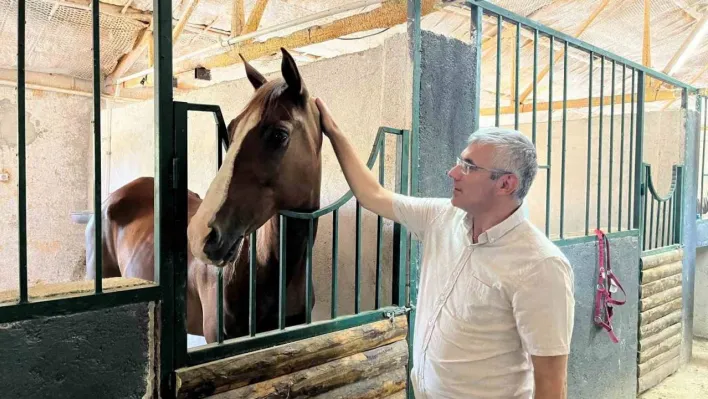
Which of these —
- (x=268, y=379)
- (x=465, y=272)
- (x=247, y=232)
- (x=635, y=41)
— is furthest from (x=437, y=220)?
(x=635, y=41)

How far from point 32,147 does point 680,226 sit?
19.8 ft

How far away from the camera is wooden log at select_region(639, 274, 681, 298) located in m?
3.50

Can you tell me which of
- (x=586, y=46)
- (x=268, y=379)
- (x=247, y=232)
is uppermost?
(x=586, y=46)

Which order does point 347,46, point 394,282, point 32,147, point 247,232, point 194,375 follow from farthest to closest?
1. point 347,46
2. point 32,147
3. point 394,282
4. point 247,232
5. point 194,375

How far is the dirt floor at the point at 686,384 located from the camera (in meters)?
3.68

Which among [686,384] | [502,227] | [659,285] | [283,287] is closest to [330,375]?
[283,287]

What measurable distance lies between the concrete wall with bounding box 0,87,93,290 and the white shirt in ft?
14.5

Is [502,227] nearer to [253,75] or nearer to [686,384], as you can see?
[253,75]

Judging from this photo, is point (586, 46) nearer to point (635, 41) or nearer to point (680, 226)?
point (680, 226)

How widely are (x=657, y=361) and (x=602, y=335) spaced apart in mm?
1102

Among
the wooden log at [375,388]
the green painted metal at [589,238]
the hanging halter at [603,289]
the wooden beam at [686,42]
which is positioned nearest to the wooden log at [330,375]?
the wooden log at [375,388]

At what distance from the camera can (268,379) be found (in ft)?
4.70

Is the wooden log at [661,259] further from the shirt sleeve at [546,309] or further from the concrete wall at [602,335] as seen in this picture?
the shirt sleeve at [546,309]

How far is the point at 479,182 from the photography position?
4.27 ft
